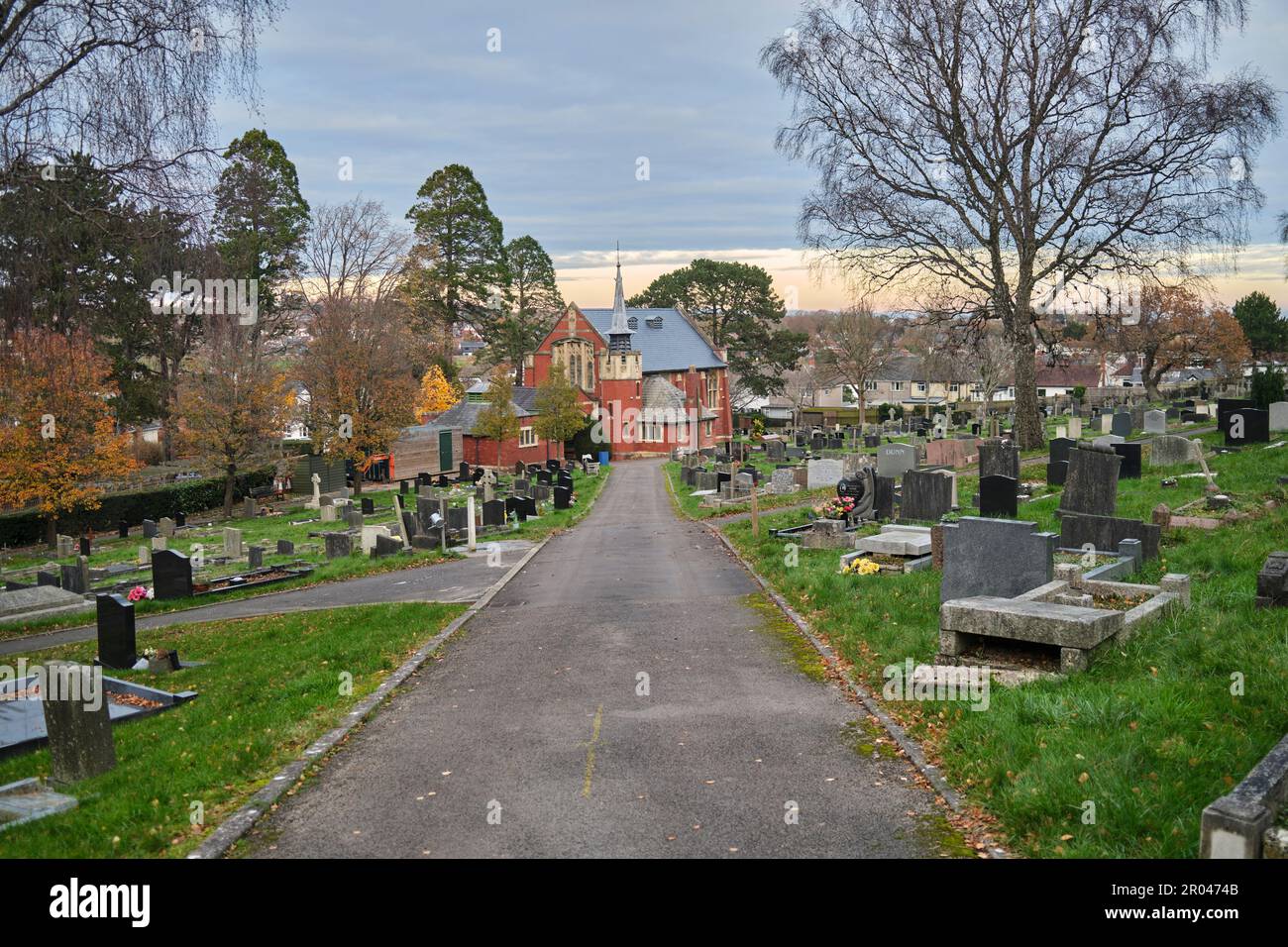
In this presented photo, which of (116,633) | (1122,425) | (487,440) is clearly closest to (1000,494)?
(116,633)

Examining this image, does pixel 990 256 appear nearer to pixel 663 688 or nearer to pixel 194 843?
pixel 663 688

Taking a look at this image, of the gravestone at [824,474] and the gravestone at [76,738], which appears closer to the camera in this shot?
the gravestone at [76,738]

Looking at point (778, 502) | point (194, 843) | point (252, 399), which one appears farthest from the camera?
point (252, 399)

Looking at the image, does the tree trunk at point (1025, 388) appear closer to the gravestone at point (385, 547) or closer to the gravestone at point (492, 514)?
the gravestone at point (492, 514)

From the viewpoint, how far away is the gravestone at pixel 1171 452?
71.2ft

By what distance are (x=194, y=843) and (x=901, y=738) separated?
5.18 meters

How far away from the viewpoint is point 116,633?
12.0 meters

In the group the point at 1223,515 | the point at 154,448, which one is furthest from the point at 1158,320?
the point at 154,448

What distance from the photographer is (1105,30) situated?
22.8 meters

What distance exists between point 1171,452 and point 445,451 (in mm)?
37097

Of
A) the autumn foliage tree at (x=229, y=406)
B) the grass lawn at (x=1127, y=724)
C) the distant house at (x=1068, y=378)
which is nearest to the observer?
the grass lawn at (x=1127, y=724)

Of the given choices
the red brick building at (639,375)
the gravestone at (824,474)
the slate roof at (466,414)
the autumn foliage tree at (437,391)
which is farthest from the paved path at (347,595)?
the autumn foliage tree at (437,391)

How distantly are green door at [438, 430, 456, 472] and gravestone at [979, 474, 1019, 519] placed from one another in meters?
38.4

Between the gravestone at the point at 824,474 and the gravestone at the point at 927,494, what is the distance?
1225 cm
